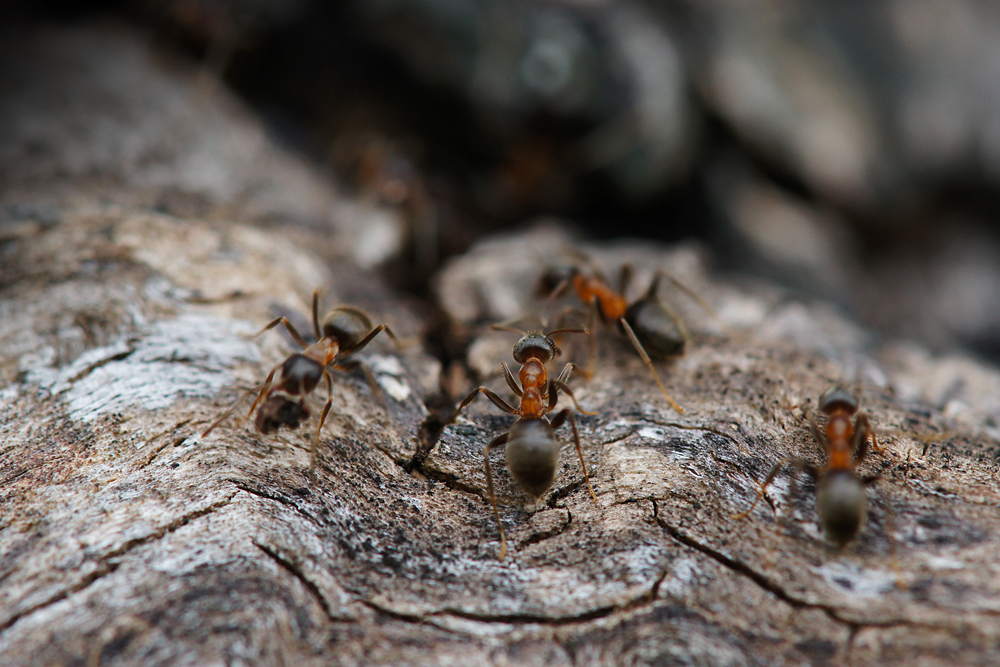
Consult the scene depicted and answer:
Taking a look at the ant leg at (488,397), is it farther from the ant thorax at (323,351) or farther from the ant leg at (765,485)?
the ant leg at (765,485)

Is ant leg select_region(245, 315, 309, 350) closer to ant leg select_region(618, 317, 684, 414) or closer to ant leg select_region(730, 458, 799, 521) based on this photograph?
ant leg select_region(618, 317, 684, 414)

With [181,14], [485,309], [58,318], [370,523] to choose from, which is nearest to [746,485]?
[370,523]

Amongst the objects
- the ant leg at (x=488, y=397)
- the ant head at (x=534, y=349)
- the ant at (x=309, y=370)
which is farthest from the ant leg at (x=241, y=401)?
the ant head at (x=534, y=349)

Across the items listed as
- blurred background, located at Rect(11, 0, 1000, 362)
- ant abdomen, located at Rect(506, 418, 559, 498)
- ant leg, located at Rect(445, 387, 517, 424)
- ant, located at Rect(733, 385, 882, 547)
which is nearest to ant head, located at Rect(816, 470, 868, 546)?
ant, located at Rect(733, 385, 882, 547)

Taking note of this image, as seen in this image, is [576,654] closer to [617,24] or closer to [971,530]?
[971,530]

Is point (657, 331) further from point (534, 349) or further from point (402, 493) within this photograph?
point (402, 493)
